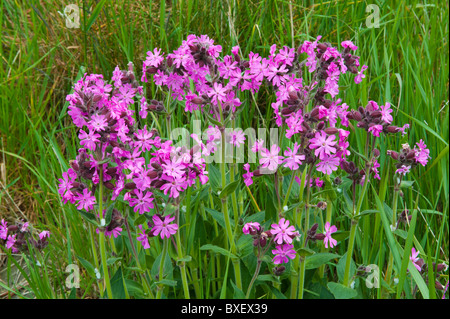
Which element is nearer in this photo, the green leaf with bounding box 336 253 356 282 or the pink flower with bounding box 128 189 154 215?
the pink flower with bounding box 128 189 154 215

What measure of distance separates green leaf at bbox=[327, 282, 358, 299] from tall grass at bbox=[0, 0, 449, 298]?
22.3 inches

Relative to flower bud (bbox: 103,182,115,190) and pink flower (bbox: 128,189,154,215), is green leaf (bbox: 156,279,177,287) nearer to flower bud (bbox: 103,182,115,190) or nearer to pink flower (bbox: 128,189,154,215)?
pink flower (bbox: 128,189,154,215)

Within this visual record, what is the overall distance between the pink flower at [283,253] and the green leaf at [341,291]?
9.0 inches

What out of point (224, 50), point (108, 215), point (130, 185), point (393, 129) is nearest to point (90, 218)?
point (108, 215)

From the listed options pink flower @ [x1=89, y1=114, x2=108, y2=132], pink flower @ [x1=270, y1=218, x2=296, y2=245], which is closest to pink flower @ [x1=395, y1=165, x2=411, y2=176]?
pink flower @ [x1=270, y1=218, x2=296, y2=245]

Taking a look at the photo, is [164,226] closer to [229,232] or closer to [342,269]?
[229,232]

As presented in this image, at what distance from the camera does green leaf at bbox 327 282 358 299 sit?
6.27 ft

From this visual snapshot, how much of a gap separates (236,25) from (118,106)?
1.76 metres

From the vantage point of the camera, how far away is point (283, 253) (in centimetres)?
188

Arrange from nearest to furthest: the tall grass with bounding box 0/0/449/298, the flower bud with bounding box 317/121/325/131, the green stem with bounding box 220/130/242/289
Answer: the flower bud with bounding box 317/121/325/131 → the green stem with bounding box 220/130/242/289 → the tall grass with bounding box 0/0/449/298

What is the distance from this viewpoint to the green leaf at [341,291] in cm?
191

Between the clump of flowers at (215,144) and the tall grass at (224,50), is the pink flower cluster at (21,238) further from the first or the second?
the clump of flowers at (215,144)

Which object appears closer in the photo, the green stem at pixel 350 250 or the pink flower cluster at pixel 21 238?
the green stem at pixel 350 250

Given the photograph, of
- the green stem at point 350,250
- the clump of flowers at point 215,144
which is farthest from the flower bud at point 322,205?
the green stem at point 350,250
